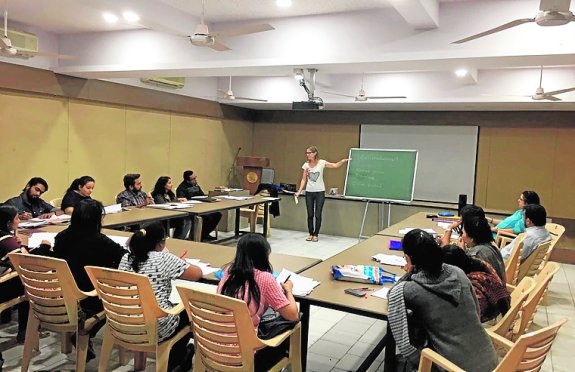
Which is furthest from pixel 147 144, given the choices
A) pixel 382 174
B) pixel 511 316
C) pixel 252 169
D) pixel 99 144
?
pixel 511 316

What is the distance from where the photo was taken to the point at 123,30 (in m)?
5.69

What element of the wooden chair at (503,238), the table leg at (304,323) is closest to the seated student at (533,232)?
the wooden chair at (503,238)

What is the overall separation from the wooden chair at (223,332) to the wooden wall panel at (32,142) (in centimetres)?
458

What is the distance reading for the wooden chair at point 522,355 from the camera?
67.2 inches

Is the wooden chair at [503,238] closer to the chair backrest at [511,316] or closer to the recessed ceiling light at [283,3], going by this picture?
the chair backrest at [511,316]

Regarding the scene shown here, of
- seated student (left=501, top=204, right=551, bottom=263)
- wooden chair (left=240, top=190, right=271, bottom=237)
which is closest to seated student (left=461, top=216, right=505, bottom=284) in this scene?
seated student (left=501, top=204, right=551, bottom=263)

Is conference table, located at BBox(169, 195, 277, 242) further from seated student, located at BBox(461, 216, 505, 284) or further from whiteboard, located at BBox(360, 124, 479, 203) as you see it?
seated student, located at BBox(461, 216, 505, 284)

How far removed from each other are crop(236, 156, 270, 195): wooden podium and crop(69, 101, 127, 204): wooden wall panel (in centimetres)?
242

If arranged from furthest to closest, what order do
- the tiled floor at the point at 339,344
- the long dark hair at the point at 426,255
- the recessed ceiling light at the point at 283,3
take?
the recessed ceiling light at the point at 283,3, the tiled floor at the point at 339,344, the long dark hair at the point at 426,255

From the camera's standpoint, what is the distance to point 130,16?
12.7ft

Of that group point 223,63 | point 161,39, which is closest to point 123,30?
point 161,39

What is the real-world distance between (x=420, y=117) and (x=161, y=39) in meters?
5.18

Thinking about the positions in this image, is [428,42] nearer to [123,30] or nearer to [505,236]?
[505,236]

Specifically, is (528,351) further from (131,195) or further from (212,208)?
(131,195)
